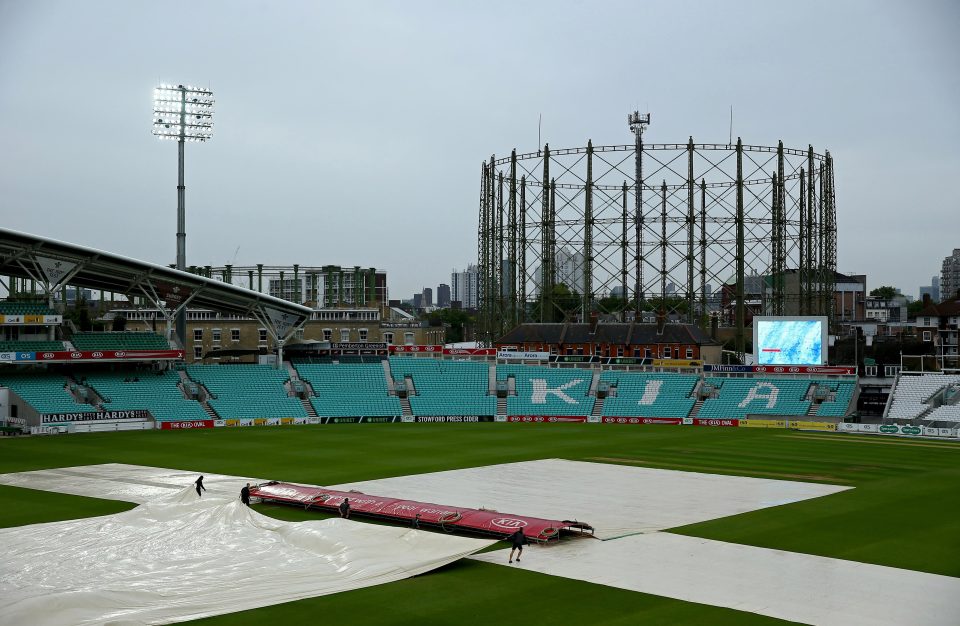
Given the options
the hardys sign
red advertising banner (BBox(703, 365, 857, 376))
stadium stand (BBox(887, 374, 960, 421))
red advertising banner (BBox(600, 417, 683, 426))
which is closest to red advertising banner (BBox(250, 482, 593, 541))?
the hardys sign

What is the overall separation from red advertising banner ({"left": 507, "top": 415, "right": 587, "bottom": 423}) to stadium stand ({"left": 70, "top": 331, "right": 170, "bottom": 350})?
75.8 feet

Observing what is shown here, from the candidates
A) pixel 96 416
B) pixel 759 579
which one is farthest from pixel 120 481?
pixel 759 579

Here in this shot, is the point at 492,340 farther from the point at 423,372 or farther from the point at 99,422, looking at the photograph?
the point at 99,422

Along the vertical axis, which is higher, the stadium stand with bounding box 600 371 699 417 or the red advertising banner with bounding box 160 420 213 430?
the stadium stand with bounding box 600 371 699 417

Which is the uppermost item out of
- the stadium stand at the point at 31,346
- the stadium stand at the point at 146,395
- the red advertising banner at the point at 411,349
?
the stadium stand at the point at 31,346

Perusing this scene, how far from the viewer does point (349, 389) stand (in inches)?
2712

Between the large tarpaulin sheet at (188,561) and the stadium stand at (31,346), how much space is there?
1348 inches

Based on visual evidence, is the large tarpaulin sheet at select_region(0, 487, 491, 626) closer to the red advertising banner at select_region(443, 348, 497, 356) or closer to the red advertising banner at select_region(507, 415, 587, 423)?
the red advertising banner at select_region(507, 415, 587, 423)

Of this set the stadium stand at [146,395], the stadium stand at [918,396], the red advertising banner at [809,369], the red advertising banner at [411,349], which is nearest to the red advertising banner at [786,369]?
the red advertising banner at [809,369]

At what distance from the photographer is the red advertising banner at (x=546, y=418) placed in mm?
66500

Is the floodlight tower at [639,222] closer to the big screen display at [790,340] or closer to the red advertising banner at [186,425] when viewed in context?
the big screen display at [790,340]

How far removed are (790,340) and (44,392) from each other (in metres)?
46.0

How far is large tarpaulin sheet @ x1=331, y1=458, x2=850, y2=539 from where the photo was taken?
2989cm

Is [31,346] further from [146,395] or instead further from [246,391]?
[246,391]
